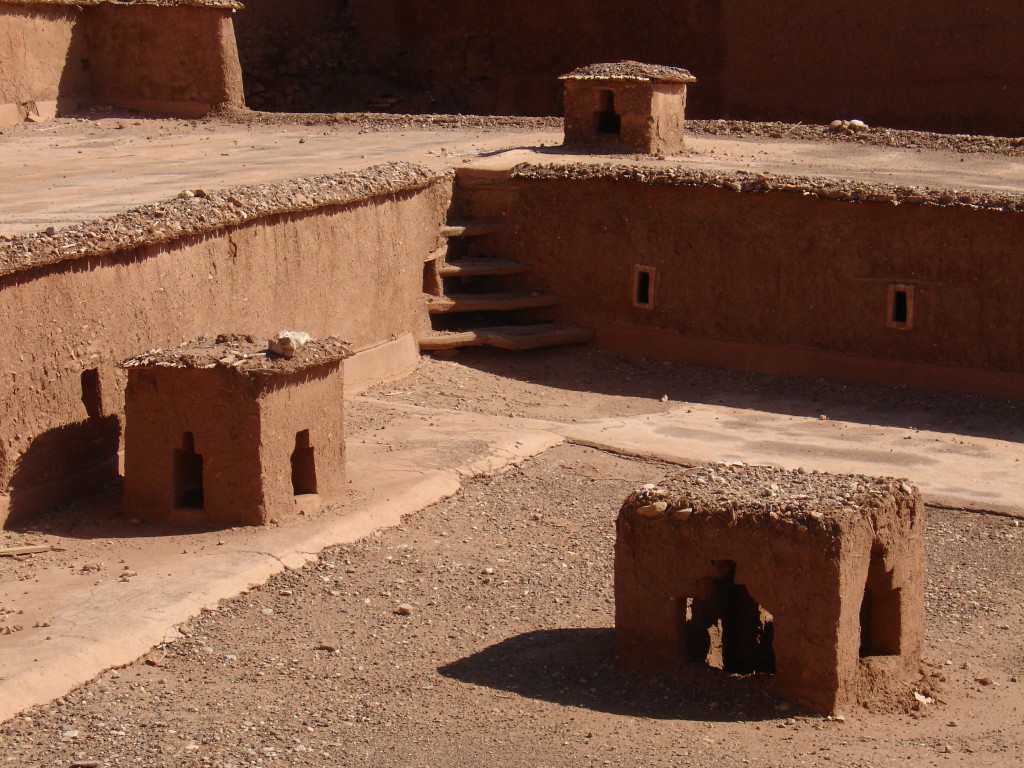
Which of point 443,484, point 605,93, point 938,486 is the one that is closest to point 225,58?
point 605,93

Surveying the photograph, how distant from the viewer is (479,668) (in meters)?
8.27

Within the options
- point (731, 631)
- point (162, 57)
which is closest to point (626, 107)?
point (162, 57)

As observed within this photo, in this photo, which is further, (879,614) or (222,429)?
(222,429)

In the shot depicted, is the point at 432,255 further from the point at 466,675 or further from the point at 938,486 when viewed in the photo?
the point at 466,675

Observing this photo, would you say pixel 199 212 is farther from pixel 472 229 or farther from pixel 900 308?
pixel 900 308

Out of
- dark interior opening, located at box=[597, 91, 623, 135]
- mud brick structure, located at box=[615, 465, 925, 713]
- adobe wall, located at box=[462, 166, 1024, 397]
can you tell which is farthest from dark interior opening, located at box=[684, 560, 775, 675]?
dark interior opening, located at box=[597, 91, 623, 135]

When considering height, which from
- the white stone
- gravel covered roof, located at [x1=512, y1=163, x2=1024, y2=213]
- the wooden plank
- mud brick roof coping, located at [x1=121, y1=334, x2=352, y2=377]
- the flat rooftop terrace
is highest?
the flat rooftop terrace

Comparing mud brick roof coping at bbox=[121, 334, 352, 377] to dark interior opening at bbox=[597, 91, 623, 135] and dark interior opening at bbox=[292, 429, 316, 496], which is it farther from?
dark interior opening at bbox=[597, 91, 623, 135]

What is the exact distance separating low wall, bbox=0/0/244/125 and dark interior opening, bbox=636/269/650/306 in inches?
298

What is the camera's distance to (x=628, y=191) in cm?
1583

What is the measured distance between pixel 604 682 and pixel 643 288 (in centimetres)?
853

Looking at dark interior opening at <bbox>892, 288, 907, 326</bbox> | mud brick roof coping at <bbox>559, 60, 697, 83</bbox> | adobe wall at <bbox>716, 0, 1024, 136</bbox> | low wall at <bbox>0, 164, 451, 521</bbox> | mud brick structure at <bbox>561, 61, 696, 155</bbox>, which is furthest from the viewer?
adobe wall at <bbox>716, 0, 1024, 136</bbox>

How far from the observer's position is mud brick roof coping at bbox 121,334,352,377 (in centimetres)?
969

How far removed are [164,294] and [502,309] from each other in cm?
571
